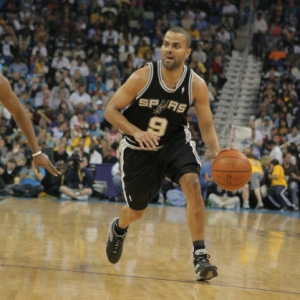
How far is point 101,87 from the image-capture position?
58.6 ft

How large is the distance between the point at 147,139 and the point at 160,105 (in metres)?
0.52

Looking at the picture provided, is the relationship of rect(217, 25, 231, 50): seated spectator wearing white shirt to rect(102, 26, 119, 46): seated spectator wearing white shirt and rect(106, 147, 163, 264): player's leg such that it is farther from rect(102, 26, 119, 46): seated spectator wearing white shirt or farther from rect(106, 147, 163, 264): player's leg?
rect(106, 147, 163, 264): player's leg

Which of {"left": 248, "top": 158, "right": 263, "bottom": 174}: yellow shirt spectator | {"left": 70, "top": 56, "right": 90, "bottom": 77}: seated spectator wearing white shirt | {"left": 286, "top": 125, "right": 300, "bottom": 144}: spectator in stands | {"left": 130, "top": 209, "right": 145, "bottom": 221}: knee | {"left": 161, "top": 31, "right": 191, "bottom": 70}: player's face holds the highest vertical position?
{"left": 161, "top": 31, "right": 191, "bottom": 70}: player's face

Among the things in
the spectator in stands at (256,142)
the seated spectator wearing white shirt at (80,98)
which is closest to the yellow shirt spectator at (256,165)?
the spectator in stands at (256,142)

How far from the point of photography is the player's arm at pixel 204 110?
18.4ft

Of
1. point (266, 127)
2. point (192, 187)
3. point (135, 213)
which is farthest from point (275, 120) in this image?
point (192, 187)

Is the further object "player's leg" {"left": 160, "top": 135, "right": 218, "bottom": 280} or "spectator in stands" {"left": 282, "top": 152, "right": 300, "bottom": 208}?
"spectator in stands" {"left": 282, "top": 152, "right": 300, "bottom": 208}

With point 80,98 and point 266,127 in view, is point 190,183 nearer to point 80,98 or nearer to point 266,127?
point 266,127

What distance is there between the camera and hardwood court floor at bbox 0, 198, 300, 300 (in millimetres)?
4762

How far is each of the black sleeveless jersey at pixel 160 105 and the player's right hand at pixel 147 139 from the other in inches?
16.6

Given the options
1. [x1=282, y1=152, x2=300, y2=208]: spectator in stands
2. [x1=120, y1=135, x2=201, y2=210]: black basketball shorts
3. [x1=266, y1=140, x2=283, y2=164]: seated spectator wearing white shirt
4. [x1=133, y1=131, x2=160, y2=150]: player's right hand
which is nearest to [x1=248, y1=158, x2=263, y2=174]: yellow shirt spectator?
[x1=282, y1=152, x2=300, y2=208]: spectator in stands

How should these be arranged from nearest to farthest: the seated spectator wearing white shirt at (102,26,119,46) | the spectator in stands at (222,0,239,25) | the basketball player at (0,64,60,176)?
the basketball player at (0,64,60,176), the seated spectator wearing white shirt at (102,26,119,46), the spectator in stands at (222,0,239,25)

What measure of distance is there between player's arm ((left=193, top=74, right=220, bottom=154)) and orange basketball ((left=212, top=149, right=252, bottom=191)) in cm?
13

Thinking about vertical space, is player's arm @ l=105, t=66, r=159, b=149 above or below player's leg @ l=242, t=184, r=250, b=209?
above
